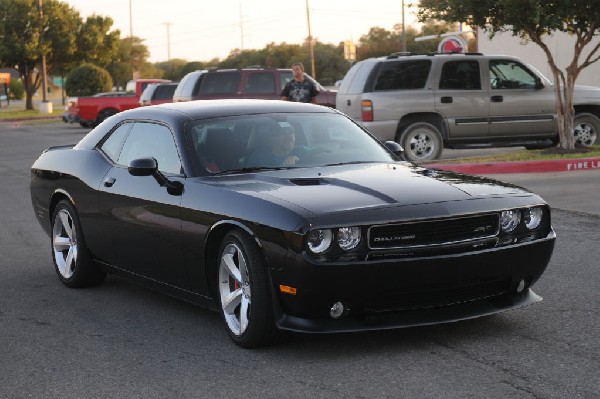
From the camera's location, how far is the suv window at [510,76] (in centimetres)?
1897

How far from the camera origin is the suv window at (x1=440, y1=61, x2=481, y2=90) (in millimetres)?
18859

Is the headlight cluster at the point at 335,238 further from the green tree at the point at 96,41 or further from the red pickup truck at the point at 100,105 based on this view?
the green tree at the point at 96,41

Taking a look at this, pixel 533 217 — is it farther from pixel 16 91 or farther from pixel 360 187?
pixel 16 91

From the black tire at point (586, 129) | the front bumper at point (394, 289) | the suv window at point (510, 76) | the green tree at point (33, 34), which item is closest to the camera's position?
the front bumper at point (394, 289)

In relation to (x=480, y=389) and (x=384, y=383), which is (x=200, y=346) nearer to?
(x=384, y=383)

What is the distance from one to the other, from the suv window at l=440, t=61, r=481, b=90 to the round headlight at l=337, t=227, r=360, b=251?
1347 centimetres

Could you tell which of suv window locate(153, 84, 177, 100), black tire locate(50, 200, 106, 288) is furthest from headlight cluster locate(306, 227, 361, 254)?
suv window locate(153, 84, 177, 100)

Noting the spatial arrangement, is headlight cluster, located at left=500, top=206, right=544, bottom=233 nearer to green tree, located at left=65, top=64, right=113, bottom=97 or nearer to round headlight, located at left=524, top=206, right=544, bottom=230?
round headlight, located at left=524, top=206, right=544, bottom=230

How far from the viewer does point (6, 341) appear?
21.3ft

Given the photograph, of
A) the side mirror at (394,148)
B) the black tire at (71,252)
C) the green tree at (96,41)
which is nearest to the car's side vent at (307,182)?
the side mirror at (394,148)

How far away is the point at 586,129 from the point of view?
64.6 ft

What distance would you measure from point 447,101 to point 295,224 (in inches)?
531

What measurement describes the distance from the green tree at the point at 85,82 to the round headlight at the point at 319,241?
184 feet

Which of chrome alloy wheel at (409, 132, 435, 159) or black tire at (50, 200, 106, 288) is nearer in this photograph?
black tire at (50, 200, 106, 288)
